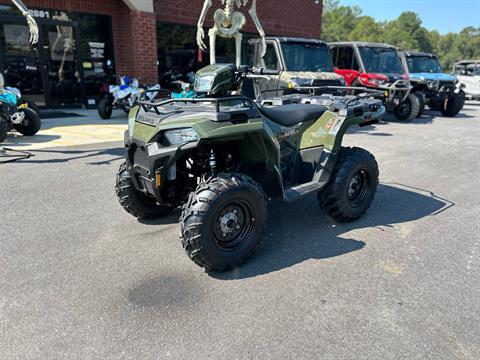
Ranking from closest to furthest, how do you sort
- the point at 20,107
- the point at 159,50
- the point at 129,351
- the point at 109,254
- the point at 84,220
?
the point at 129,351 → the point at 109,254 → the point at 84,220 → the point at 20,107 → the point at 159,50

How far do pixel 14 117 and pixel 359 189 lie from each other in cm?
658

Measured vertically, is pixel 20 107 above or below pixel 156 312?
above

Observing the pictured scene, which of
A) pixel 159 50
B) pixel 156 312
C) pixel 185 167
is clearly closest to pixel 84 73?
pixel 159 50

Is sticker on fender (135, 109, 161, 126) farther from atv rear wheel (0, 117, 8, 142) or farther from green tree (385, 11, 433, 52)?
green tree (385, 11, 433, 52)

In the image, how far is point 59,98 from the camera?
37.9 ft

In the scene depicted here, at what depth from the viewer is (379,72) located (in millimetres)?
A: 11477

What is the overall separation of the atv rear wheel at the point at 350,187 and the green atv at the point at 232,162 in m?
0.01

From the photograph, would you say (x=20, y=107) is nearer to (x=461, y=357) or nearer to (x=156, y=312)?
(x=156, y=312)

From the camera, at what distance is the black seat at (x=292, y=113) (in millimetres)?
3566

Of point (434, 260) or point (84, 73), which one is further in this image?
point (84, 73)

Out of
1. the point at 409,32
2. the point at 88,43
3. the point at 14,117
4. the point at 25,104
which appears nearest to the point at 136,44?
the point at 88,43

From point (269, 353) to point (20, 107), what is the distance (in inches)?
292

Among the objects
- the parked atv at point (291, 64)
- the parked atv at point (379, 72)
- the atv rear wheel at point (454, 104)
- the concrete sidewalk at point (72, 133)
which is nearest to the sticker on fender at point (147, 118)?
the concrete sidewalk at point (72, 133)

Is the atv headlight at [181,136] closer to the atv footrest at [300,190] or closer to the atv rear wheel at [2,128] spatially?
the atv footrest at [300,190]
